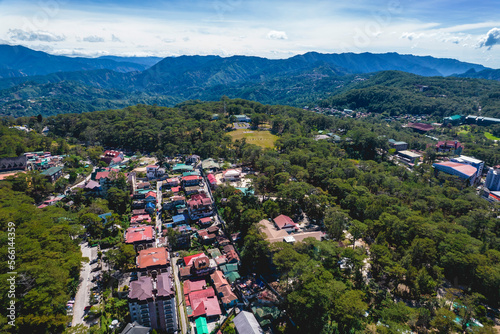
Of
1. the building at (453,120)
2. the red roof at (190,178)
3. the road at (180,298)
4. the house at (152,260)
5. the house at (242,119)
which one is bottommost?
the road at (180,298)

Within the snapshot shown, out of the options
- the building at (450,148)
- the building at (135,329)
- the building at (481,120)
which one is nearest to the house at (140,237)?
the building at (135,329)

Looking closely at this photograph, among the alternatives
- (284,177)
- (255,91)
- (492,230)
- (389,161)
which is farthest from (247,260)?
(255,91)

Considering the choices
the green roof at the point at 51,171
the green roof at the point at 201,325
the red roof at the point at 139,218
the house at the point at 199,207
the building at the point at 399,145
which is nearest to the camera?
the green roof at the point at 201,325

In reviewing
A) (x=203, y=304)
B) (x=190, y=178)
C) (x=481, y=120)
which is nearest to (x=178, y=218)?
(x=190, y=178)

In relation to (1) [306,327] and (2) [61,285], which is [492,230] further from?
(2) [61,285]

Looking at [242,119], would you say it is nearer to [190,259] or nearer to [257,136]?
[257,136]

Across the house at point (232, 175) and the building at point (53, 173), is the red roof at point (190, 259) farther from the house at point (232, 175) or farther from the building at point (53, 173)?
the building at point (53, 173)

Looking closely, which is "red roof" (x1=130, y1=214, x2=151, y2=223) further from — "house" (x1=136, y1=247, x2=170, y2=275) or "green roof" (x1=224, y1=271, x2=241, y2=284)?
"green roof" (x1=224, y1=271, x2=241, y2=284)

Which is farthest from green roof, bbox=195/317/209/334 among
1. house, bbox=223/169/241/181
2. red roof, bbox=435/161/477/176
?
red roof, bbox=435/161/477/176
